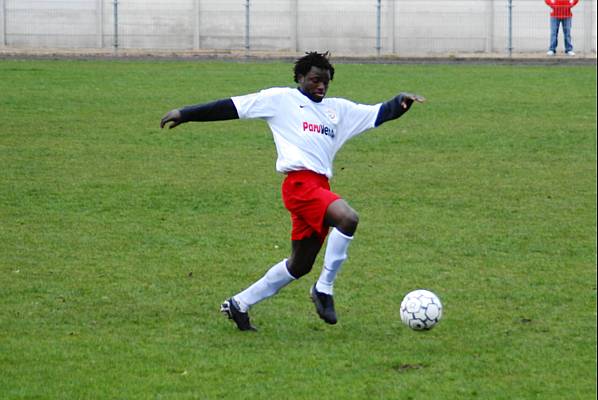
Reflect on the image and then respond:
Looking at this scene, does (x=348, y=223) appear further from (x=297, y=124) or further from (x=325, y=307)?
(x=297, y=124)

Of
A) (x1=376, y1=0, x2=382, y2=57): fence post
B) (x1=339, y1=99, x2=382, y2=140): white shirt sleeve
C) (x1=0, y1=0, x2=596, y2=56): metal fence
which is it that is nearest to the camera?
(x1=339, y1=99, x2=382, y2=140): white shirt sleeve

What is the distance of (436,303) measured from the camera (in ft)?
27.8

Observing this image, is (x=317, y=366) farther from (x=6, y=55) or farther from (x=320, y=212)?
(x=6, y=55)

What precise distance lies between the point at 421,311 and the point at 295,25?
30861 millimetres

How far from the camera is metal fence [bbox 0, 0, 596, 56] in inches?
1469

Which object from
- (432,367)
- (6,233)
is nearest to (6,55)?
(6,233)

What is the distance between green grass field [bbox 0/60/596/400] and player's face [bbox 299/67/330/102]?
166cm

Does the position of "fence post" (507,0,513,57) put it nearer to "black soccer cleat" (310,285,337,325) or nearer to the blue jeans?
the blue jeans

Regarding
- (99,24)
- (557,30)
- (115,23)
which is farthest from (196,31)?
(557,30)

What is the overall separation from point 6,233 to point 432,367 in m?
5.97

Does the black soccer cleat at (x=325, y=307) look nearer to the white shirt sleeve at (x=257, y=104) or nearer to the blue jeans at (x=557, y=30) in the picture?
the white shirt sleeve at (x=257, y=104)

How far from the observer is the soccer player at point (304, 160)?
27.8 ft

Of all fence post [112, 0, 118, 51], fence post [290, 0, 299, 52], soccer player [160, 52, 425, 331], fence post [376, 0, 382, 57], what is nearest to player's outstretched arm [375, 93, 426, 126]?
soccer player [160, 52, 425, 331]

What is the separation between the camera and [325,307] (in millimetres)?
8648
